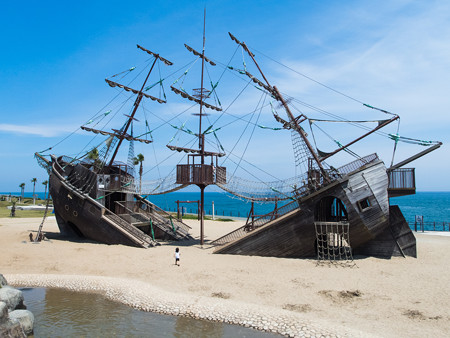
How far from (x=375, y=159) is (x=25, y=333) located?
57.1ft

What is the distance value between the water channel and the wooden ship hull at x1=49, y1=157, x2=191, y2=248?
8137 millimetres

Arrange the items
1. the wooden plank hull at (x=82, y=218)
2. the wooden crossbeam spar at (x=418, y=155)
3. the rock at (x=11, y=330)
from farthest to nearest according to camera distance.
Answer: the wooden plank hull at (x=82, y=218) → the wooden crossbeam spar at (x=418, y=155) → the rock at (x=11, y=330)

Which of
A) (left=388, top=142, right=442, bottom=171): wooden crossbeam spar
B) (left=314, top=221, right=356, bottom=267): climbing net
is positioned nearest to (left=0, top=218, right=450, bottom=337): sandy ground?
(left=314, top=221, right=356, bottom=267): climbing net

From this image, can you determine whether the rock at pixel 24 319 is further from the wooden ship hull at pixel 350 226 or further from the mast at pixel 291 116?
the mast at pixel 291 116

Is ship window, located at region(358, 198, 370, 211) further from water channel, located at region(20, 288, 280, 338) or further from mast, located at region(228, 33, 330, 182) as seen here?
water channel, located at region(20, 288, 280, 338)

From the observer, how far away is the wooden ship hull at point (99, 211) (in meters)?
22.0

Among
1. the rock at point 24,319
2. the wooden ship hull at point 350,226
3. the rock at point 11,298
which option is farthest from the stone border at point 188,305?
the wooden ship hull at point 350,226

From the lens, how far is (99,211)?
22203 mm

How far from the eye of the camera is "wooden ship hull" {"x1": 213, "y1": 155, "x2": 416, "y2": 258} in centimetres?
1753

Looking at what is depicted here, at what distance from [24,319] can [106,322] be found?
2435mm

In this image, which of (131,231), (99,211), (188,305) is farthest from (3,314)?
(99,211)

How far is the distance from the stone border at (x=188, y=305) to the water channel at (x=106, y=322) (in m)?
0.30

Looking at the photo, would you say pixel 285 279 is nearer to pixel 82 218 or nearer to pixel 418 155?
pixel 418 155

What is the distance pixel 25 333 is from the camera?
1023 cm
